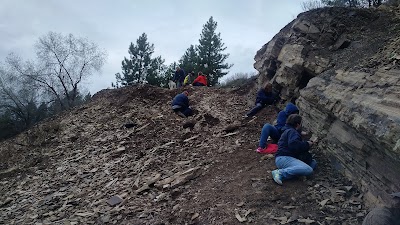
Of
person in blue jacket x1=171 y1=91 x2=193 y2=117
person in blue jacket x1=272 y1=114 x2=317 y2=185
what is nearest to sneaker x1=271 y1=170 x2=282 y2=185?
person in blue jacket x1=272 y1=114 x2=317 y2=185

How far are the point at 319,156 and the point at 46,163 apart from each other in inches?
319

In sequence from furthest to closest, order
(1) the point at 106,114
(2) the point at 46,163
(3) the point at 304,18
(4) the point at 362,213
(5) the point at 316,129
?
1. (1) the point at 106,114
2. (3) the point at 304,18
3. (2) the point at 46,163
4. (5) the point at 316,129
5. (4) the point at 362,213

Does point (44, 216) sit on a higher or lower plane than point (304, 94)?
lower

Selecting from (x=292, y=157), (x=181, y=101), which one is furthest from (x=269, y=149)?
(x=181, y=101)

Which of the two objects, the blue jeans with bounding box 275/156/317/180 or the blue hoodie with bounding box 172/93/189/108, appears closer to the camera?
the blue jeans with bounding box 275/156/317/180

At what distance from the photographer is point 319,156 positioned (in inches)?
261

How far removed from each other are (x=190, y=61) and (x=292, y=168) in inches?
933

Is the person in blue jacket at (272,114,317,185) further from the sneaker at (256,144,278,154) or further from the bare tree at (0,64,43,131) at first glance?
the bare tree at (0,64,43,131)

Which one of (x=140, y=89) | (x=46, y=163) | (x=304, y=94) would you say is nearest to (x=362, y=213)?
(x=304, y=94)

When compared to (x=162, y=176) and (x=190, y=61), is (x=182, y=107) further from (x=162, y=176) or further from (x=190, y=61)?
(x=190, y=61)

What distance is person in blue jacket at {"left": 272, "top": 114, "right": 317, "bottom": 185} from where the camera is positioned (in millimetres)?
5578

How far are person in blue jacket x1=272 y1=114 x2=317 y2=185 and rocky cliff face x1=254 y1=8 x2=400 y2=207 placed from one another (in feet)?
2.36

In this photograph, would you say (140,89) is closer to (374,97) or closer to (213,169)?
(213,169)

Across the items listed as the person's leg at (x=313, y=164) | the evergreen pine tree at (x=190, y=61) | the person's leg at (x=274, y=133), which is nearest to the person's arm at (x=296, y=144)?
the person's leg at (x=313, y=164)
